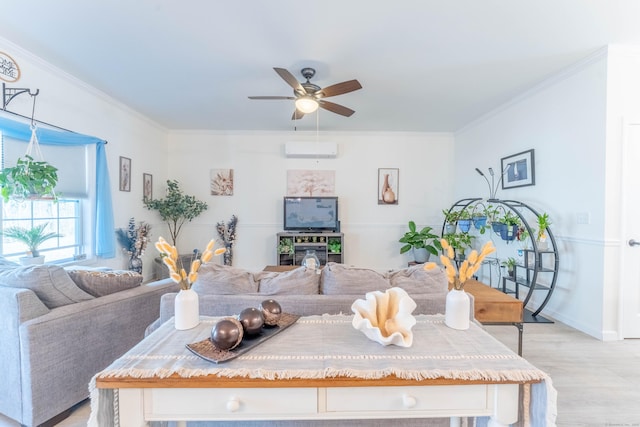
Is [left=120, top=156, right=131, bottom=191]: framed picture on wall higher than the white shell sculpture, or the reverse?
[left=120, top=156, right=131, bottom=191]: framed picture on wall

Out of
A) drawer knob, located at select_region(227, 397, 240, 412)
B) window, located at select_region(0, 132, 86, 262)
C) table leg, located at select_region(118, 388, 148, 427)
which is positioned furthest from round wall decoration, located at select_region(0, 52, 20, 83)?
drawer knob, located at select_region(227, 397, 240, 412)

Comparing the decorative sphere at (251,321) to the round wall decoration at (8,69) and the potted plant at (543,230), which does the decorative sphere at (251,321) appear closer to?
the round wall decoration at (8,69)

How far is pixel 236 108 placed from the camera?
3.93 meters

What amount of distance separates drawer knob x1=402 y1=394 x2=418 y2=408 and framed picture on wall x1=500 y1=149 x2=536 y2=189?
3480 millimetres

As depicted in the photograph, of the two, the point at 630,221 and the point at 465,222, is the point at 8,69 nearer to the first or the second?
the point at 465,222

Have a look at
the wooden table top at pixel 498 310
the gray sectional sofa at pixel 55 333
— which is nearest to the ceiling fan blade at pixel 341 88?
the wooden table top at pixel 498 310

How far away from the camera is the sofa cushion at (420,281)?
5.49 ft

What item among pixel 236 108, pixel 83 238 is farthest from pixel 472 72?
pixel 83 238

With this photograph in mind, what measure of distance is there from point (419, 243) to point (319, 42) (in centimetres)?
346

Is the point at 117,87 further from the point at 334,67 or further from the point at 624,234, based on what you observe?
the point at 624,234

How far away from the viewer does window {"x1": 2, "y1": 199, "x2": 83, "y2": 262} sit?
99.5 inches

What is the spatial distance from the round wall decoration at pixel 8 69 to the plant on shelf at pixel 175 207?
2.15 m

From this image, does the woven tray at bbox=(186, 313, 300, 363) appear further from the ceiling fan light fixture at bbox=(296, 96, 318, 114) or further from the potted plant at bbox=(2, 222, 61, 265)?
the potted plant at bbox=(2, 222, 61, 265)

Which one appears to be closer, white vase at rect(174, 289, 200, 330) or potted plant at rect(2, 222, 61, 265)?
white vase at rect(174, 289, 200, 330)
